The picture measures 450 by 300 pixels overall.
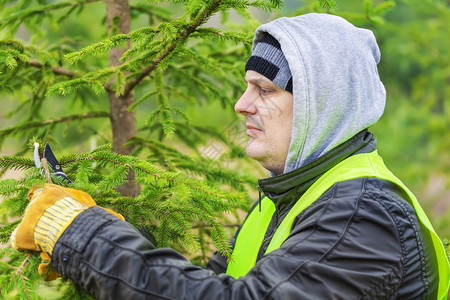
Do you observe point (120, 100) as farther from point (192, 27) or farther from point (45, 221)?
point (45, 221)

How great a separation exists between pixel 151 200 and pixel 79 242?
0.57 meters

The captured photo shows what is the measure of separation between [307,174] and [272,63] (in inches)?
19.1

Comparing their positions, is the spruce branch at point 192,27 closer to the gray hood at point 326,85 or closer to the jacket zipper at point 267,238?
the gray hood at point 326,85

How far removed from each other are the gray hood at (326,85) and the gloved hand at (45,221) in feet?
2.94

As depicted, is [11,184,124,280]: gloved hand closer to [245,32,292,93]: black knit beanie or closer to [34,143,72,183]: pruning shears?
[34,143,72,183]: pruning shears

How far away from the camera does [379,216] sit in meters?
1.54

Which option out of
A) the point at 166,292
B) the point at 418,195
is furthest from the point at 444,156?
the point at 166,292

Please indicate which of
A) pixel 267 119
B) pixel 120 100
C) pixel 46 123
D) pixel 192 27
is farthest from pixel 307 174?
pixel 46 123

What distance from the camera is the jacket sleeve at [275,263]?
1.43 meters

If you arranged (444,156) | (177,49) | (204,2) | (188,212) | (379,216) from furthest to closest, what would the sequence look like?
(444,156) < (177,49) < (188,212) < (204,2) < (379,216)

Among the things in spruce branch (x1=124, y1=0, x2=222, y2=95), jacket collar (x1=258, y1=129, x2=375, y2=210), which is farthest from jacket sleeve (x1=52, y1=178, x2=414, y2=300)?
spruce branch (x1=124, y1=0, x2=222, y2=95)

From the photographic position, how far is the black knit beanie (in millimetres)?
1897

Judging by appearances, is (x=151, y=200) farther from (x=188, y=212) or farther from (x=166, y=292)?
(x=166, y=292)

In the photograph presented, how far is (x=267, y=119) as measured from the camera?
6.43ft
